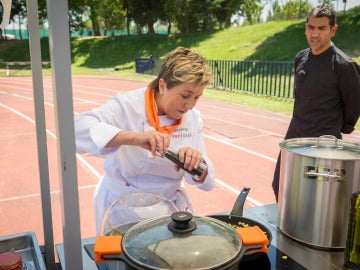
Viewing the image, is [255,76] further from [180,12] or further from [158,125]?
[180,12]

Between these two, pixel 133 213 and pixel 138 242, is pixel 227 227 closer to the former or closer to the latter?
pixel 138 242

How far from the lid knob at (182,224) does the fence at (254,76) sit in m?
10.3

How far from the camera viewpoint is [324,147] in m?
1.22

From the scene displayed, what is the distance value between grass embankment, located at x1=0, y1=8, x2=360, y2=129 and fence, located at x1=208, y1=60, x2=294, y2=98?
1.64 ft

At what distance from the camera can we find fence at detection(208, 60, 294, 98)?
11.3m

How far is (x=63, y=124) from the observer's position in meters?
0.65

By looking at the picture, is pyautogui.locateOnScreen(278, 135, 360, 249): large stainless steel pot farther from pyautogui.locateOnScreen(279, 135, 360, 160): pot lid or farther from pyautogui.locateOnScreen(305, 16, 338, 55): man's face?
pyautogui.locateOnScreen(305, 16, 338, 55): man's face

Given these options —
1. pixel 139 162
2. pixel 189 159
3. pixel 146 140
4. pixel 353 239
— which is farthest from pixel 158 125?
pixel 353 239

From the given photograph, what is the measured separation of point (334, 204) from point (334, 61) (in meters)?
1.77

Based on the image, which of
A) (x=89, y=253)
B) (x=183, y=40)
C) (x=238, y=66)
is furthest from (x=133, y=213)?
(x=183, y=40)

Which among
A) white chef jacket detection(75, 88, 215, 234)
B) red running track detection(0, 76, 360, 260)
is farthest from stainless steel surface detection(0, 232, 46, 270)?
red running track detection(0, 76, 360, 260)

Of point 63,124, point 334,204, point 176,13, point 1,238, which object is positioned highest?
point 176,13

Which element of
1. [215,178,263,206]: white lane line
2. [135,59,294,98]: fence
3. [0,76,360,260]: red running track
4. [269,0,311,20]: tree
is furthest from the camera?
[269,0,311,20]: tree

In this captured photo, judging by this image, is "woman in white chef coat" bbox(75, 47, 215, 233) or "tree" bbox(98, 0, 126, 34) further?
"tree" bbox(98, 0, 126, 34)
